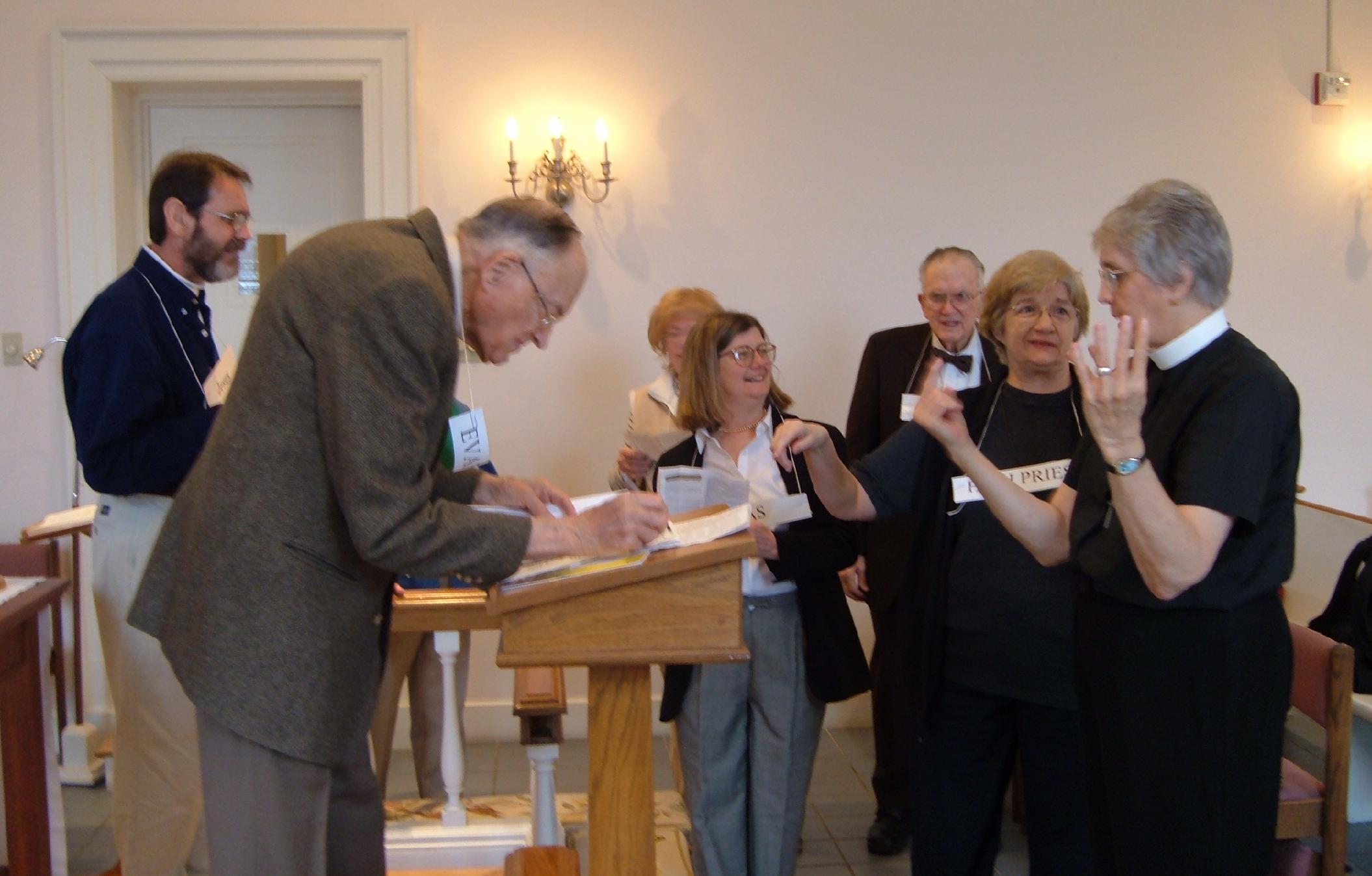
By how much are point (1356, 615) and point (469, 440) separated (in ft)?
7.20

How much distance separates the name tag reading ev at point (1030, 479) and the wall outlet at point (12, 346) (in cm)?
338

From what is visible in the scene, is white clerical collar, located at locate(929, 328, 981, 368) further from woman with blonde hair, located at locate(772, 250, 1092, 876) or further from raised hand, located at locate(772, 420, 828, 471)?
raised hand, located at locate(772, 420, 828, 471)

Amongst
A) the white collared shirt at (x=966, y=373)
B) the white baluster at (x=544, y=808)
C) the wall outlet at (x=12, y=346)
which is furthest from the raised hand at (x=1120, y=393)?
the wall outlet at (x=12, y=346)

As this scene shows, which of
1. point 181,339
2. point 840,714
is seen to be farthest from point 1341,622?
point 181,339

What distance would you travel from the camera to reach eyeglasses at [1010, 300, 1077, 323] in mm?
2439

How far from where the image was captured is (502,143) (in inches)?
163

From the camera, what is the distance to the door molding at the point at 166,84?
4.01m

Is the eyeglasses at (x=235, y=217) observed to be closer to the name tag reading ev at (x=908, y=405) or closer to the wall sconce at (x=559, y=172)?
the wall sconce at (x=559, y=172)

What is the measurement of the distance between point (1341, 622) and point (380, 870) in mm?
2326

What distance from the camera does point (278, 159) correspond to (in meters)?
4.40

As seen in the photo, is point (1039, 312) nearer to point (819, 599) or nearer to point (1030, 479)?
point (1030, 479)

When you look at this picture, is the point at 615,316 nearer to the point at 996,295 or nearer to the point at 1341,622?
the point at 996,295

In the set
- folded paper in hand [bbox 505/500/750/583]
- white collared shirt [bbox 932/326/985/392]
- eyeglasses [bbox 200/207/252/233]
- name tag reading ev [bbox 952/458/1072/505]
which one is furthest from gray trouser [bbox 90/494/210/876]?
white collared shirt [bbox 932/326/985/392]

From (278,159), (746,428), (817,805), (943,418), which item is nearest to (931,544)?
(943,418)
